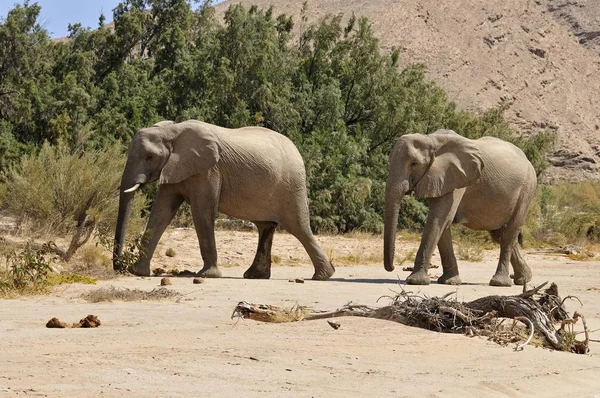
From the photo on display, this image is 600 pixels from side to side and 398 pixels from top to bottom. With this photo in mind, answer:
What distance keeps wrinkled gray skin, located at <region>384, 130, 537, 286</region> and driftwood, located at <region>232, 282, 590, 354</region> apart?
5.05 metres

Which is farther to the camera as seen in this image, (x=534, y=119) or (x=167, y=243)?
(x=534, y=119)

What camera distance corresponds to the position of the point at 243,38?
27.5m

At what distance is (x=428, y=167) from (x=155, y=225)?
3891 millimetres

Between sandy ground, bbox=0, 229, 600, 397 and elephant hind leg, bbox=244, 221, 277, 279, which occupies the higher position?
sandy ground, bbox=0, 229, 600, 397

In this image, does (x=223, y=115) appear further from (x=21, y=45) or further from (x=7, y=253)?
(x=7, y=253)

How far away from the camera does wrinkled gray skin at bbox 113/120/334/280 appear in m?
15.5

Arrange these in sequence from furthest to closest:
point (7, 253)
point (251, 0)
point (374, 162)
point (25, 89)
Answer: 1. point (251, 0)
2. point (374, 162)
3. point (25, 89)
4. point (7, 253)

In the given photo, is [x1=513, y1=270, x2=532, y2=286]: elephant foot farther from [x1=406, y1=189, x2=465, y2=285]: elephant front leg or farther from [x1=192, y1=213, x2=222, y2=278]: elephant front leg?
[x1=192, y1=213, x2=222, y2=278]: elephant front leg

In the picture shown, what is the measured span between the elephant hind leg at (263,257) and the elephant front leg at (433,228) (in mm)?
1982

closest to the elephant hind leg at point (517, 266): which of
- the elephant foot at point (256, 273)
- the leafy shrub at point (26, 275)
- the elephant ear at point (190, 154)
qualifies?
the elephant foot at point (256, 273)

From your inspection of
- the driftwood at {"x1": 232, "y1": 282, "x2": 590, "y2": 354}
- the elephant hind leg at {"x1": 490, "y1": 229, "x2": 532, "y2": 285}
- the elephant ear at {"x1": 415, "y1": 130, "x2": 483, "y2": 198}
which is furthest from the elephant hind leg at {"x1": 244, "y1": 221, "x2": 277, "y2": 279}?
the driftwood at {"x1": 232, "y1": 282, "x2": 590, "y2": 354}

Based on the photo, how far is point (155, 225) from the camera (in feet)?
51.5

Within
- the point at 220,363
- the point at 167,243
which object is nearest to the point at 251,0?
the point at 167,243

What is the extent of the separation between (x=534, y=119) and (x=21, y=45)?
155 feet
